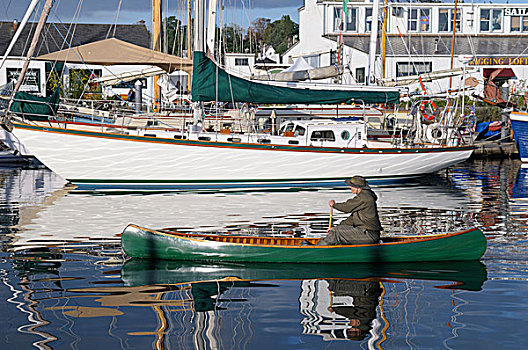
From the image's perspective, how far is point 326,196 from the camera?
25734 millimetres

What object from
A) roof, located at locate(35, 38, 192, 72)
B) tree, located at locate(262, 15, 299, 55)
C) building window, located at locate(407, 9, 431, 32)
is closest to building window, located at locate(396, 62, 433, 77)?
building window, located at locate(407, 9, 431, 32)

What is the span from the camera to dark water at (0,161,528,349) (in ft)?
33.7

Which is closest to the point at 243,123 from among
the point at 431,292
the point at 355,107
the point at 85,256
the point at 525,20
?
the point at 355,107

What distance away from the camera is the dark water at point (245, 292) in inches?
404

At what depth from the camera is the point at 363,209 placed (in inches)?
561

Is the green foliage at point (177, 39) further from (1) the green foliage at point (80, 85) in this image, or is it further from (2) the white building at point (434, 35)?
(2) the white building at point (434, 35)

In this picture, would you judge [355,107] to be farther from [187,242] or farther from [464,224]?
[187,242]

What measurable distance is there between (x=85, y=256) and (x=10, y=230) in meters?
4.15

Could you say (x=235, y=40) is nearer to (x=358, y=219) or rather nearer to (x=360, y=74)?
(x=360, y=74)

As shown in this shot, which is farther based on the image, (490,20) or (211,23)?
(490,20)

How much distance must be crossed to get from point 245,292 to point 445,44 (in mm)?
47220

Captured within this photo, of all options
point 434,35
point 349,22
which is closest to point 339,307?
point 434,35

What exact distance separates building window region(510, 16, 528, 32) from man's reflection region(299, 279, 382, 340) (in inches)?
1981

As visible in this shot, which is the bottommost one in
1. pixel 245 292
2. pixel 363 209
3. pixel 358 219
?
pixel 245 292
